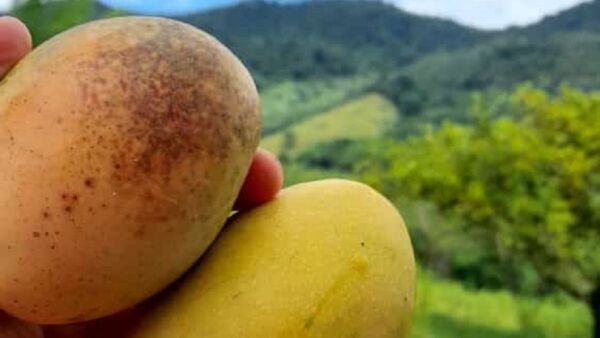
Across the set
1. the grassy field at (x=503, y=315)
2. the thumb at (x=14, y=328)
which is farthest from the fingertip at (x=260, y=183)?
the grassy field at (x=503, y=315)

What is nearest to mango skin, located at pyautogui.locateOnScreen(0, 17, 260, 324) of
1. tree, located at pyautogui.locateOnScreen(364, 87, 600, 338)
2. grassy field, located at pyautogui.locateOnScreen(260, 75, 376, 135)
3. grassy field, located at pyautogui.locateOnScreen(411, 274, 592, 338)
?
tree, located at pyautogui.locateOnScreen(364, 87, 600, 338)

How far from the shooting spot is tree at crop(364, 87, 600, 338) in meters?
10.5

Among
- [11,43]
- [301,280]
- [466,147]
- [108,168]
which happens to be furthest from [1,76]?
[466,147]

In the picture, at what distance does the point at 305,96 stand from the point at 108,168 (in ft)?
70.8

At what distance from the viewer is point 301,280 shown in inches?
35.7

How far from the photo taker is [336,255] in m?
0.92

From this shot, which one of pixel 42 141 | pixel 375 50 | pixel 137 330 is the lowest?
pixel 375 50

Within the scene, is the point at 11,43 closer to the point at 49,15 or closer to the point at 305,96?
the point at 49,15

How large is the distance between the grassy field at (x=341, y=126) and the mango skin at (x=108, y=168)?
18185mm

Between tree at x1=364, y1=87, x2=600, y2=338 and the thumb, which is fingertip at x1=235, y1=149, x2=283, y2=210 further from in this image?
tree at x1=364, y1=87, x2=600, y2=338

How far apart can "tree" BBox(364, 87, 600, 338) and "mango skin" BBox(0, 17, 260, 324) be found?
954cm

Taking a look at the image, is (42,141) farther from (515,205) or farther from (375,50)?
(375,50)

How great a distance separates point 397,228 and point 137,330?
24cm

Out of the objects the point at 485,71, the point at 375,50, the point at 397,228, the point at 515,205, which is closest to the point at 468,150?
the point at 515,205
